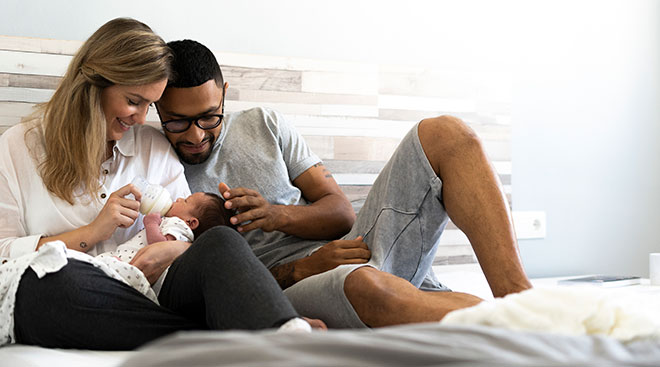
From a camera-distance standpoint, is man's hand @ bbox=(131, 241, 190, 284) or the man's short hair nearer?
man's hand @ bbox=(131, 241, 190, 284)

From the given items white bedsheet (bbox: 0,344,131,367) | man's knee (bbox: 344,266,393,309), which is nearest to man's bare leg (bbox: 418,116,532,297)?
man's knee (bbox: 344,266,393,309)

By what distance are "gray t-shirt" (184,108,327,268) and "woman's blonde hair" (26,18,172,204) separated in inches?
13.3

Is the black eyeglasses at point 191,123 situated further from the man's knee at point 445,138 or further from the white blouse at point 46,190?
the man's knee at point 445,138

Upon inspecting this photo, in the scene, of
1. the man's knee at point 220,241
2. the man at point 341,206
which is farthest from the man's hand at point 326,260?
the man's knee at point 220,241

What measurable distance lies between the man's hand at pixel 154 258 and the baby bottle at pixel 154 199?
205mm

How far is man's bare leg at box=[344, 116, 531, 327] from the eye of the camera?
126 cm

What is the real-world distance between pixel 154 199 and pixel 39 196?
278 mm

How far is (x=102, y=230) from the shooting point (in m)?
1.57

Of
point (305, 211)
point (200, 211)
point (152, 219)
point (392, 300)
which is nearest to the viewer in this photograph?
point (392, 300)

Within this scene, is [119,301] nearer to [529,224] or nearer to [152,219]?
[152,219]

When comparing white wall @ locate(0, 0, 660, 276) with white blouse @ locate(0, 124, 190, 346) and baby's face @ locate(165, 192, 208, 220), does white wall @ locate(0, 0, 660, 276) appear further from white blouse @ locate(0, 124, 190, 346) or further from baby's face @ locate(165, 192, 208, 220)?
baby's face @ locate(165, 192, 208, 220)

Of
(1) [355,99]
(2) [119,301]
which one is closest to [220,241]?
(2) [119,301]

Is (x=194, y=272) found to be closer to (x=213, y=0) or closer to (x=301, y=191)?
(x=301, y=191)

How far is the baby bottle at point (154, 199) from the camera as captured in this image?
5.49ft
